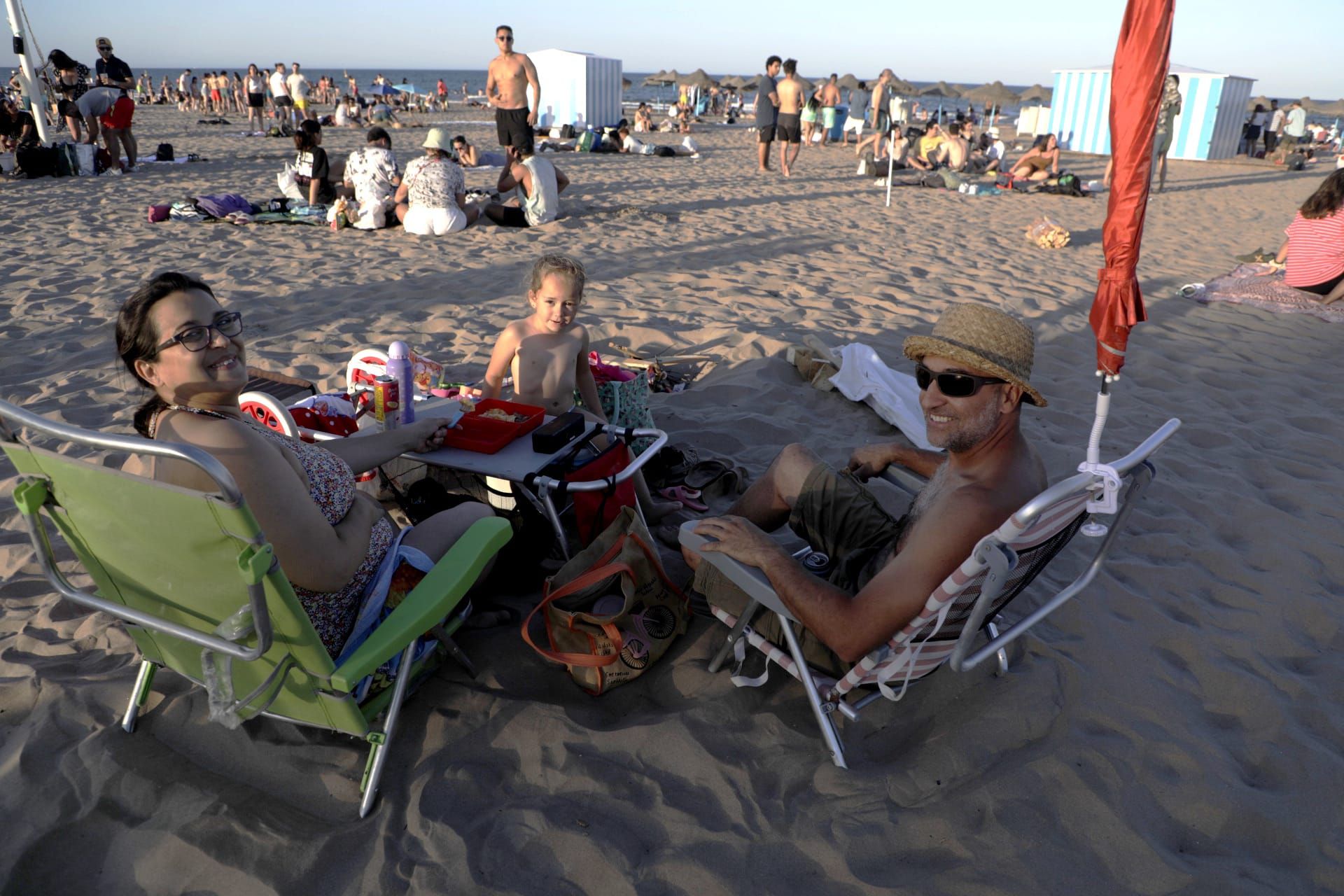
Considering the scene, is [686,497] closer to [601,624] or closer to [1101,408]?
[601,624]

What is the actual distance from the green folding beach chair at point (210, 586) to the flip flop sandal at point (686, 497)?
146 cm

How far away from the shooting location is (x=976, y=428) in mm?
2107

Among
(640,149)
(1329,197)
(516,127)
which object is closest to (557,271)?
(1329,197)

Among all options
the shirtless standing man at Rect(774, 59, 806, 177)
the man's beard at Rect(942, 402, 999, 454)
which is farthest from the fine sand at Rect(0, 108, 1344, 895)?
the shirtless standing man at Rect(774, 59, 806, 177)

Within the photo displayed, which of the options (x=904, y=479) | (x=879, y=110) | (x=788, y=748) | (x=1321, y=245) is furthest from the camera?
(x=879, y=110)

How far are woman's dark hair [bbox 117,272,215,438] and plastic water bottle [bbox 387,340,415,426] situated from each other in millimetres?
1116

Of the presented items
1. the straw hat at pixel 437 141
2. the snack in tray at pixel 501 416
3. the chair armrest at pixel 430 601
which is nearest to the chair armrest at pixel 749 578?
the chair armrest at pixel 430 601

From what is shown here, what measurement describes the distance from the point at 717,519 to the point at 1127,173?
50.4 inches

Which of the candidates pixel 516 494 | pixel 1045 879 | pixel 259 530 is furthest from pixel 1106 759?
pixel 259 530

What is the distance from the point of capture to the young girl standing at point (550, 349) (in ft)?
11.0

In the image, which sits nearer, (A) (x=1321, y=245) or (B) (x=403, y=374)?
(B) (x=403, y=374)

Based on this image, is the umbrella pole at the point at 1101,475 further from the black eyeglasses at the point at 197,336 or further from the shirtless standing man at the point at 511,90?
the shirtless standing man at the point at 511,90

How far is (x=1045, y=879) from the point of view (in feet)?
6.13

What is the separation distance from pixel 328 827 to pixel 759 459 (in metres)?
2.43
